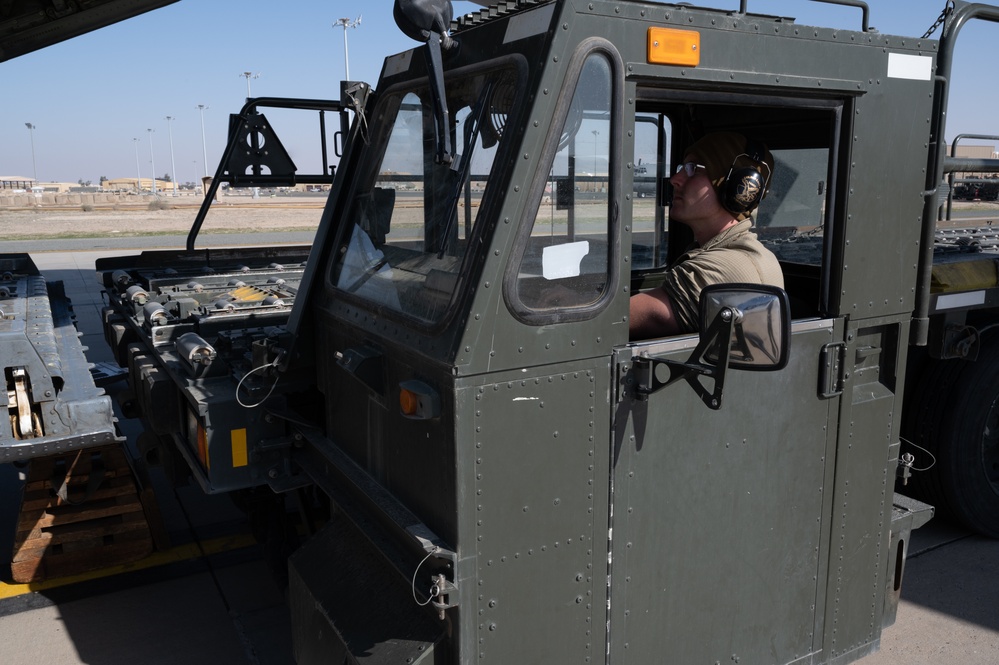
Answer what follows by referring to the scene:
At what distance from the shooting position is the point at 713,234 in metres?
2.76

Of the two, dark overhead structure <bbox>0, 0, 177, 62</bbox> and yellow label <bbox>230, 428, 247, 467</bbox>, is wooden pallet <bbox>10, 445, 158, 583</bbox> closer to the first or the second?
yellow label <bbox>230, 428, 247, 467</bbox>

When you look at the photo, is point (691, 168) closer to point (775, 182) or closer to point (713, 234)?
point (713, 234)

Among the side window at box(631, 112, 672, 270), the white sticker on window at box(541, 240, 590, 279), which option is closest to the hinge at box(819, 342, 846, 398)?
the white sticker on window at box(541, 240, 590, 279)

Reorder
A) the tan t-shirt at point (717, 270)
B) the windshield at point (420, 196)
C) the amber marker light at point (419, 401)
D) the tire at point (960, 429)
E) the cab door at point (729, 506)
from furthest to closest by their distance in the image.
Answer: the tire at point (960, 429) < the tan t-shirt at point (717, 270) < the cab door at point (729, 506) < the windshield at point (420, 196) < the amber marker light at point (419, 401)

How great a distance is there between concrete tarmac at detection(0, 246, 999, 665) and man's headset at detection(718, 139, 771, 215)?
219cm

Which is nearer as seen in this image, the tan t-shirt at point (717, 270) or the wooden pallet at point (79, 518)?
the tan t-shirt at point (717, 270)

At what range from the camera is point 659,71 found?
219cm

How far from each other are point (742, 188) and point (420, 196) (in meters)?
1.00

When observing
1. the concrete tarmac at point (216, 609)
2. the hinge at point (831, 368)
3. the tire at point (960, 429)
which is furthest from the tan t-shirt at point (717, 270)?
the tire at point (960, 429)

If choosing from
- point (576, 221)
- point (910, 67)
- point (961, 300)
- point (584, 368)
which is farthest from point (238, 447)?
point (961, 300)

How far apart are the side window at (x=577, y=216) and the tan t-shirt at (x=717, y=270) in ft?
1.37

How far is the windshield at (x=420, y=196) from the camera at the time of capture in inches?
88.3

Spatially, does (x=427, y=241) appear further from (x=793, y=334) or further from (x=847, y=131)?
(x=847, y=131)

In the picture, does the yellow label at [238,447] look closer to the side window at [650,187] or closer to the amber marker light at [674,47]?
the side window at [650,187]
